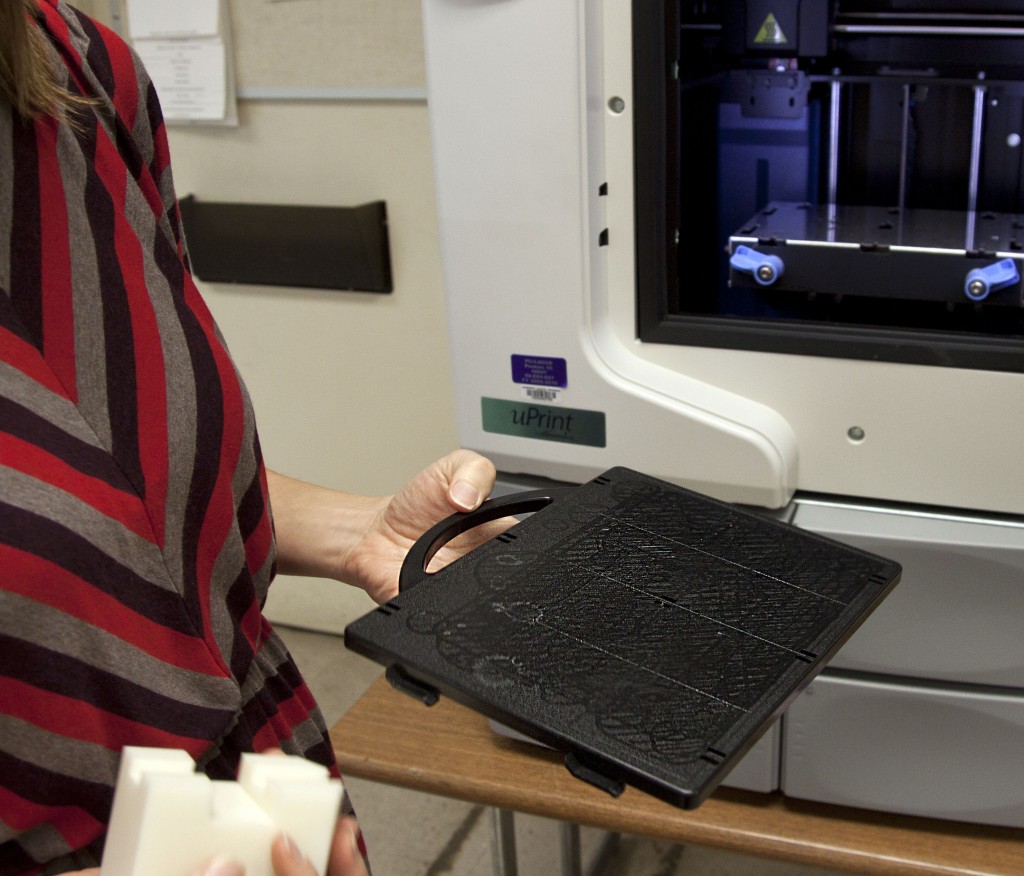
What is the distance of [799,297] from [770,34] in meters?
0.26

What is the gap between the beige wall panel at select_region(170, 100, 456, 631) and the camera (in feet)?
5.59

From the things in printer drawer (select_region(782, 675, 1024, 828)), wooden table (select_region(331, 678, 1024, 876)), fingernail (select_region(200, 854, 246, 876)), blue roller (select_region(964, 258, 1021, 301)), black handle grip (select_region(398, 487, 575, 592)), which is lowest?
wooden table (select_region(331, 678, 1024, 876))

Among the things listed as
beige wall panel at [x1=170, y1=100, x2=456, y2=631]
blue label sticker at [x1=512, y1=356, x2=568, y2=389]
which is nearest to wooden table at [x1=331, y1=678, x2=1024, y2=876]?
blue label sticker at [x1=512, y1=356, x2=568, y2=389]

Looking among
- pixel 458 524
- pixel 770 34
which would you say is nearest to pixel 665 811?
pixel 458 524

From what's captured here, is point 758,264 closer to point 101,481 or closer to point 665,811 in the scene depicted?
point 665,811

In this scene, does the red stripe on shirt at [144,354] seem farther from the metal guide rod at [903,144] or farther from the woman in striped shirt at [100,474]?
the metal guide rod at [903,144]

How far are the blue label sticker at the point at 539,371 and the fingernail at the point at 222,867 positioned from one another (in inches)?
27.9

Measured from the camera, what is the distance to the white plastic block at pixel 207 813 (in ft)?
1.37

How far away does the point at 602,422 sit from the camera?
42.9 inches

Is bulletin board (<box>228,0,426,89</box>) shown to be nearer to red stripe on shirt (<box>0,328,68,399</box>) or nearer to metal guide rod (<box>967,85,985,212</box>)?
metal guide rod (<box>967,85,985,212</box>)

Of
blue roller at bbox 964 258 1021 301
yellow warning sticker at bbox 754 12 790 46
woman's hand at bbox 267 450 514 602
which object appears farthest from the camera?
yellow warning sticker at bbox 754 12 790 46

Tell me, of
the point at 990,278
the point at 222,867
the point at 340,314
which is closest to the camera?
the point at 222,867

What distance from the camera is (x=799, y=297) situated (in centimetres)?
112

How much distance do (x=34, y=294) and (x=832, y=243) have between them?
2.45ft
